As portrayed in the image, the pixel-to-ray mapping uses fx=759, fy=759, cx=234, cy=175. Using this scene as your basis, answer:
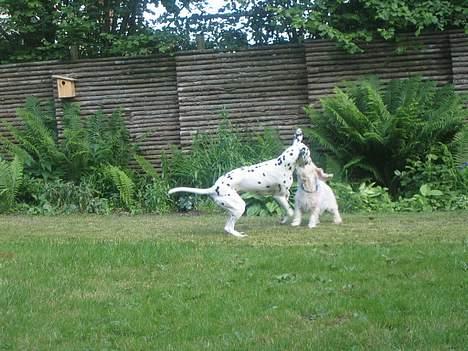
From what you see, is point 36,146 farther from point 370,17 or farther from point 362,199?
point 370,17

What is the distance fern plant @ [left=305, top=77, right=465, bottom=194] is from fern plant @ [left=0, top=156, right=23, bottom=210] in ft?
15.7

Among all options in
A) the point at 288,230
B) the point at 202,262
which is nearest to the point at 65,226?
the point at 288,230

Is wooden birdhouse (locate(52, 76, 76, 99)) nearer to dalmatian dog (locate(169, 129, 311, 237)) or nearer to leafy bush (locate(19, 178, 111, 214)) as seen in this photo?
leafy bush (locate(19, 178, 111, 214))

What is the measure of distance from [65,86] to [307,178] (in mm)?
6751

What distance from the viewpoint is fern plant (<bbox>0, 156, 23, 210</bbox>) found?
484 inches

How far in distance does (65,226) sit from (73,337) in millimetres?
5435

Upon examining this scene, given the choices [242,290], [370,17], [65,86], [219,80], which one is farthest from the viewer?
[65,86]

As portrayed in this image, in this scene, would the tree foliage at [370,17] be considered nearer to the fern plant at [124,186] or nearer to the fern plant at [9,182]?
the fern plant at [124,186]

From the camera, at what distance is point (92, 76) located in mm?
14055

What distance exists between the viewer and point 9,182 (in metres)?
12.3

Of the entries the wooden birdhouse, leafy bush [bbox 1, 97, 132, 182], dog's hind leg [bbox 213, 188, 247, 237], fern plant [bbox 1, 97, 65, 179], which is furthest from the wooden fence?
dog's hind leg [bbox 213, 188, 247, 237]

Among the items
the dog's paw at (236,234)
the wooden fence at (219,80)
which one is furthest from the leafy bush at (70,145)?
the dog's paw at (236,234)

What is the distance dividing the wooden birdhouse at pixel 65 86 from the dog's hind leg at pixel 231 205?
654cm

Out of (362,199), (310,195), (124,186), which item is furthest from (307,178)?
(124,186)
